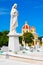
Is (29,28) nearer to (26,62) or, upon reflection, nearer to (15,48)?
(15,48)

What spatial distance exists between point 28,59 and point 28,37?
5259 cm

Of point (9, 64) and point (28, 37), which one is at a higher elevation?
point (28, 37)

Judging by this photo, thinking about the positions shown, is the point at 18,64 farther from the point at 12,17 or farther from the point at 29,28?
the point at 29,28

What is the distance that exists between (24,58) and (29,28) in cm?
8702

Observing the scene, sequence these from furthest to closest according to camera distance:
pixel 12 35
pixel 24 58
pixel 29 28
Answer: pixel 29 28 < pixel 12 35 < pixel 24 58

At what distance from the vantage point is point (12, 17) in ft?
93.5

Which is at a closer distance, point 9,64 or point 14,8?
point 9,64

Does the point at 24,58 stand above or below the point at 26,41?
below

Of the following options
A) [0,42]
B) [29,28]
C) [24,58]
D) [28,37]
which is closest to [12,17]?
[24,58]

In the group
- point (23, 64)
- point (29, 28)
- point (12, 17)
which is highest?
point (29, 28)

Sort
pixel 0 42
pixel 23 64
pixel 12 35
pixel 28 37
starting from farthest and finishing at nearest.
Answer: pixel 28 37, pixel 0 42, pixel 12 35, pixel 23 64

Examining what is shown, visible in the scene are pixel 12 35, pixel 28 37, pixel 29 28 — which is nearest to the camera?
pixel 12 35

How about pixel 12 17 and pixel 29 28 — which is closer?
pixel 12 17

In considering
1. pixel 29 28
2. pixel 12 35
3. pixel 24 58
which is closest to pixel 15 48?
pixel 12 35
